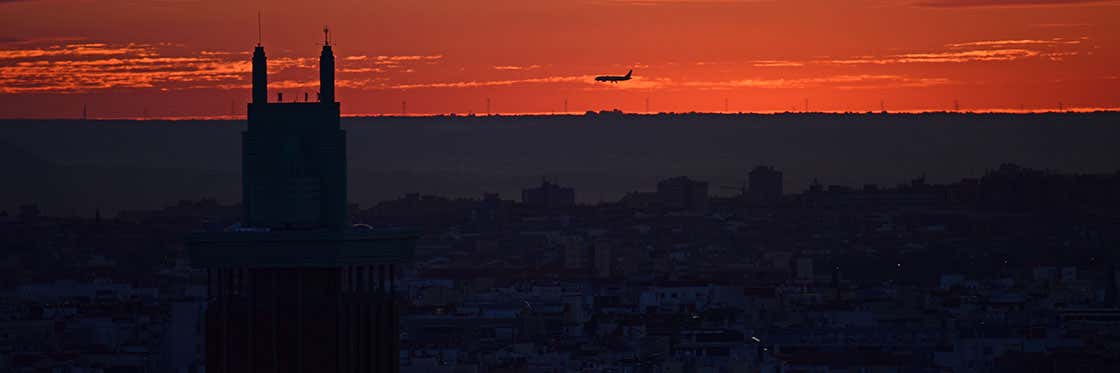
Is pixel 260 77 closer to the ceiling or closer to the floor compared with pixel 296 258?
closer to the ceiling

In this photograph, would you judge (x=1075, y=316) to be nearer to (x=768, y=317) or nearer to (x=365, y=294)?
(x=768, y=317)

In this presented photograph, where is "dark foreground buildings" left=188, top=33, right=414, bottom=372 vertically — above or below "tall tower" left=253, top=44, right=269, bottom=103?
below

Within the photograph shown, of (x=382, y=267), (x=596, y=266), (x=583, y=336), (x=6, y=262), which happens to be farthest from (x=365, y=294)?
(x=596, y=266)

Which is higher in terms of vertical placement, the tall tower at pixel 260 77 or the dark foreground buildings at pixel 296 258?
the tall tower at pixel 260 77

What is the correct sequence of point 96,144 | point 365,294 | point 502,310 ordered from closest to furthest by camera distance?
point 365,294, point 502,310, point 96,144

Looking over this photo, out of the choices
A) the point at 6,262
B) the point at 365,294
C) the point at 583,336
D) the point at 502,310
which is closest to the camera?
the point at 365,294

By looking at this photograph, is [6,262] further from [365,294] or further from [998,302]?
[365,294]

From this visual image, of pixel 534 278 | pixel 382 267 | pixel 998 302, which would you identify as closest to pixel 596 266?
pixel 534 278

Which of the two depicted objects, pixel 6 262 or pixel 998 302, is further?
pixel 6 262
